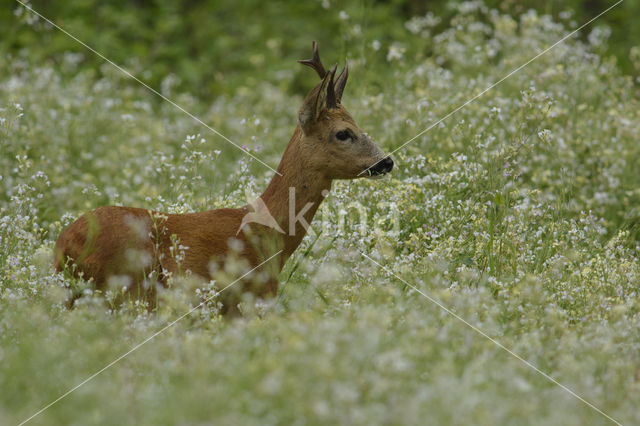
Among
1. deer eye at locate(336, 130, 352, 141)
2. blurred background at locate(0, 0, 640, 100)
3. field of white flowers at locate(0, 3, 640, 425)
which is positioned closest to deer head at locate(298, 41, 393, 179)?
deer eye at locate(336, 130, 352, 141)

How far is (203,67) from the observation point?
12.1 m

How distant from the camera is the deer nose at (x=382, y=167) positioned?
5180 mm

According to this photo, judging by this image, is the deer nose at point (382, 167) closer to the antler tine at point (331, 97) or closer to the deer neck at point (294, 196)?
→ the deer neck at point (294, 196)

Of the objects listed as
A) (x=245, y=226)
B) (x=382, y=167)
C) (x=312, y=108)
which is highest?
(x=312, y=108)

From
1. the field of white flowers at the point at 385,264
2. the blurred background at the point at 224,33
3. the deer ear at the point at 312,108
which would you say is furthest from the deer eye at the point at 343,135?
the blurred background at the point at 224,33

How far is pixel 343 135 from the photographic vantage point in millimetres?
5195

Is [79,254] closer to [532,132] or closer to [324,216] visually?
[324,216]

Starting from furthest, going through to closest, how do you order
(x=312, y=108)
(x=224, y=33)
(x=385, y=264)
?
(x=224, y=33), (x=385, y=264), (x=312, y=108)

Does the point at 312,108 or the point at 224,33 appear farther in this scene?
the point at 224,33

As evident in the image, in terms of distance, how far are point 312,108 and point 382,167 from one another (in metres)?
0.57

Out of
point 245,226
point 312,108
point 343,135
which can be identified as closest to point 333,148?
point 343,135

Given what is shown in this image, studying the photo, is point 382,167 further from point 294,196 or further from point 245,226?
point 245,226

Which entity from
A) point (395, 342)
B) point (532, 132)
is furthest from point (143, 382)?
point (532, 132)

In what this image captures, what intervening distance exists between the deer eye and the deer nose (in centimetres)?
24
